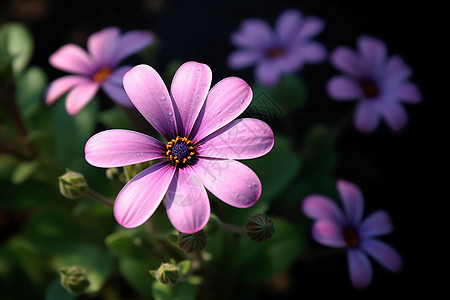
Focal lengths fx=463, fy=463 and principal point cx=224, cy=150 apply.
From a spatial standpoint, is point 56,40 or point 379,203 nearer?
point 379,203

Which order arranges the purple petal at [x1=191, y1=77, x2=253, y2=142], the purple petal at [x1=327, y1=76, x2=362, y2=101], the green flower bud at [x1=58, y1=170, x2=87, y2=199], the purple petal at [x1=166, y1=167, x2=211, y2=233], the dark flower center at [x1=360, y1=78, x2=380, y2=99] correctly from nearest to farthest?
the purple petal at [x1=166, y1=167, x2=211, y2=233] → the purple petal at [x1=191, y1=77, x2=253, y2=142] → the green flower bud at [x1=58, y1=170, x2=87, y2=199] → the purple petal at [x1=327, y1=76, x2=362, y2=101] → the dark flower center at [x1=360, y1=78, x2=380, y2=99]

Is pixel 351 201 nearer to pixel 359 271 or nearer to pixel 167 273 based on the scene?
pixel 359 271

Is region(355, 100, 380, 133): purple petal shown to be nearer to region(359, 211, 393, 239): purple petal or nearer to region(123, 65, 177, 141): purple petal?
region(359, 211, 393, 239): purple petal

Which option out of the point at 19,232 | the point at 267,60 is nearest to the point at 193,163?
the point at 267,60

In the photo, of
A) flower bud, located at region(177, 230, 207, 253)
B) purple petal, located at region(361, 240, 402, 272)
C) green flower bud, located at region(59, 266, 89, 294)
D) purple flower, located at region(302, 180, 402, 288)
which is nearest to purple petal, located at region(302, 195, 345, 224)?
purple flower, located at region(302, 180, 402, 288)

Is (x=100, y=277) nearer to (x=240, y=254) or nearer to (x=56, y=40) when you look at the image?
(x=240, y=254)

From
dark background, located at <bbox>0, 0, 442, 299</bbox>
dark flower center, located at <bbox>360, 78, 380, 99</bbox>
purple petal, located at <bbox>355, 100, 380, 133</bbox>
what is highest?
dark flower center, located at <bbox>360, 78, 380, 99</bbox>

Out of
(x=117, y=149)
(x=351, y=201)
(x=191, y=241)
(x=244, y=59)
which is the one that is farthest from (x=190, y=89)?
(x=244, y=59)

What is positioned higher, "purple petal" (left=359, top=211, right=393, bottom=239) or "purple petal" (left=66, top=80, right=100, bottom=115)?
"purple petal" (left=66, top=80, right=100, bottom=115)
